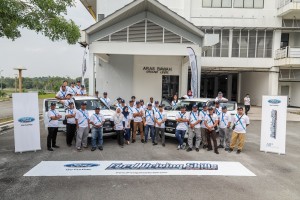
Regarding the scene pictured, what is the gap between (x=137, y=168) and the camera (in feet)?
25.7

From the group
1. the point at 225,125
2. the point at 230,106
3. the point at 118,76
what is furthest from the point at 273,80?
the point at 225,125

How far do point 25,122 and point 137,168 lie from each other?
4.70 metres

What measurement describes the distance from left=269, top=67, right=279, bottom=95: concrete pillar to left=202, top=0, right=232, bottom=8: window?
337 inches

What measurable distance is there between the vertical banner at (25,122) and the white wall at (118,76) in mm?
12693

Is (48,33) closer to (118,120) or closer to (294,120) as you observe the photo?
(118,120)

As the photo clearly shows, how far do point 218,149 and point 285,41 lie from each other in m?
26.4

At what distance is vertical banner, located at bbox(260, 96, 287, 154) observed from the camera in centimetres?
1012

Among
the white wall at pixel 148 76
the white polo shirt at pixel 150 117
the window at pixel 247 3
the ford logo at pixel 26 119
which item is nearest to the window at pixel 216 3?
the window at pixel 247 3

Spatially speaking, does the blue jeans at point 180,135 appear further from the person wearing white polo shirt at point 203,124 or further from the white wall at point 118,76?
the white wall at point 118,76

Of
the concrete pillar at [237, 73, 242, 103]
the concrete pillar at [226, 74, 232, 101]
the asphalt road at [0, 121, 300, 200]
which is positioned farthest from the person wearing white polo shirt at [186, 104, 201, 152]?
the concrete pillar at [226, 74, 232, 101]

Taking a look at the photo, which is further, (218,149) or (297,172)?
(218,149)

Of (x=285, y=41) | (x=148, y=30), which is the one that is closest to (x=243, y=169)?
(x=148, y=30)

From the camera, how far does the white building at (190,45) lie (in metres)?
17.3

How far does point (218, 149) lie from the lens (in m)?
10.5
